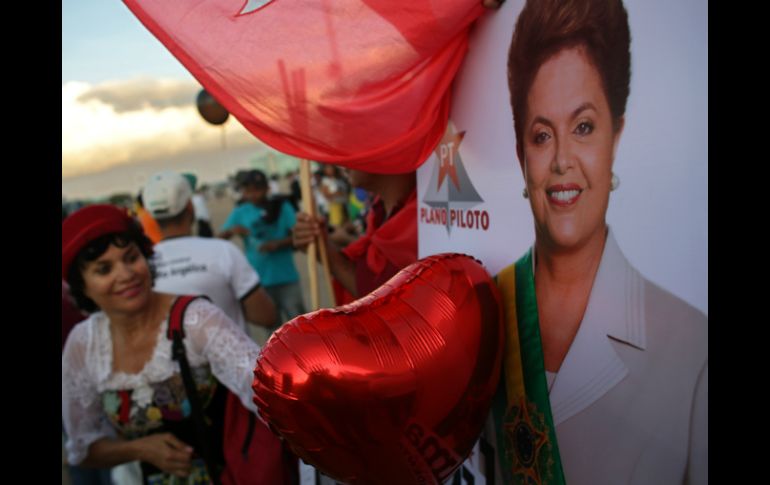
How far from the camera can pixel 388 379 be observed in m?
1.04

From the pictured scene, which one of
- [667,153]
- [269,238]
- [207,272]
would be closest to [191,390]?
[207,272]

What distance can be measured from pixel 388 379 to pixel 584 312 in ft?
1.35

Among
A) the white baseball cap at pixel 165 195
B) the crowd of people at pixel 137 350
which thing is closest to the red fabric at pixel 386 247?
the crowd of people at pixel 137 350

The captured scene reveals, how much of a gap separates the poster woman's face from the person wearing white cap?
2.30 metres

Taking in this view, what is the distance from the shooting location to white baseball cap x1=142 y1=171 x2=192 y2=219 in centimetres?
337

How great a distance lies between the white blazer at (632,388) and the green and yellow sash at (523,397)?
42 mm

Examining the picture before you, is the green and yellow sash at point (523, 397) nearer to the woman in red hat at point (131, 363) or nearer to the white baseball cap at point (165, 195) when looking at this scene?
the woman in red hat at point (131, 363)

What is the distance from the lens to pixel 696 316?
82 cm

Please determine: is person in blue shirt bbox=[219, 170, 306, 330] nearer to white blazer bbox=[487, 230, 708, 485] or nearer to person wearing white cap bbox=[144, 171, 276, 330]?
person wearing white cap bbox=[144, 171, 276, 330]

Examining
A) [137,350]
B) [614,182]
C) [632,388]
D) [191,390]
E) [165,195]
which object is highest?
[165,195]

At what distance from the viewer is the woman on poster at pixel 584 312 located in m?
0.89

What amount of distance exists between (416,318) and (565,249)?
33 cm

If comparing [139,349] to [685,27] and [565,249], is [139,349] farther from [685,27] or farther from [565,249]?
[685,27]

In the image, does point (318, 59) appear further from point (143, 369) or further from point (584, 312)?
point (143, 369)
